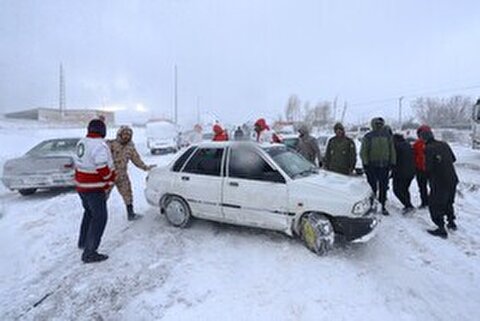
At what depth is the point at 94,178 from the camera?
440cm

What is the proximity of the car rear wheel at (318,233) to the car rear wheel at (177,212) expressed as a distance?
2081 mm

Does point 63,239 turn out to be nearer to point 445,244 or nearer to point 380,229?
point 380,229

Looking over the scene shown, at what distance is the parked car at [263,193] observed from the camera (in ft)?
15.0

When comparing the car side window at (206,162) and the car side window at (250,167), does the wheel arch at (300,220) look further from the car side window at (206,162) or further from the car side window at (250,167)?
the car side window at (206,162)

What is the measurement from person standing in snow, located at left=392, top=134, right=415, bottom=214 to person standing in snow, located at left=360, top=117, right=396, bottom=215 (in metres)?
0.35

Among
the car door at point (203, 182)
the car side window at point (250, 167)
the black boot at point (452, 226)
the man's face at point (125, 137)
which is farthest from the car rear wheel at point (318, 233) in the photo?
the man's face at point (125, 137)

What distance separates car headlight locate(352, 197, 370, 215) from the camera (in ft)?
14.8

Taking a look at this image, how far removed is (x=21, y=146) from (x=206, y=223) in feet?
69.6

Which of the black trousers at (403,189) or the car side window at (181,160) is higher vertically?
the car side window at (181,160)

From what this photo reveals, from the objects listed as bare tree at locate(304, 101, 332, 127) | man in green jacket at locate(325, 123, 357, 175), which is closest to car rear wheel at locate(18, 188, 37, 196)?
man in green jacket at locate(325, 123, 357, 175)

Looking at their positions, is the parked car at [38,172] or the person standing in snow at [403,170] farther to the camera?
the parked car at [38,172]

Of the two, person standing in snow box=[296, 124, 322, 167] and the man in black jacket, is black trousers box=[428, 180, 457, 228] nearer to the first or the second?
the man in black jacket

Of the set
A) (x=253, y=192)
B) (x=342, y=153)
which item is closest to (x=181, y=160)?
(x=253, y=192)

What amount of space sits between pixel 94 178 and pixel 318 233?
3.13 meters
